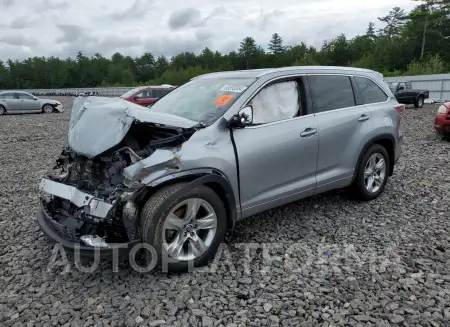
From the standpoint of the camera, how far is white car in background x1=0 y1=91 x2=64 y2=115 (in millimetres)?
21750

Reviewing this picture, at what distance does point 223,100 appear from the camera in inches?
151

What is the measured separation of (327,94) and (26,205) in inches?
167

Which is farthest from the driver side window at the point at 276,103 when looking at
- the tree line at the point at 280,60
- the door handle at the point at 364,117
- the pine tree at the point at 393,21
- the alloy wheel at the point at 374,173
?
the pine tree at the point at 393,21

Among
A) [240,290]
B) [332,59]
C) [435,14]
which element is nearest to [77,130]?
[240,290]

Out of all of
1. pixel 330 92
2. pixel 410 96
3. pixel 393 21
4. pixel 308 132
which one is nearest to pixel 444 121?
pixel 330 92

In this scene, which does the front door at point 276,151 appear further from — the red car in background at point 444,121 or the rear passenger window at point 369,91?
the red car in background at point 444,121

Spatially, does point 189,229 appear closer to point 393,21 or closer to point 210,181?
point 210,181

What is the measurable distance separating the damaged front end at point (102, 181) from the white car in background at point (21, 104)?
21072 millimetres

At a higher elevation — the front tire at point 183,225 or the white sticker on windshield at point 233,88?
the white sticker on windshield at point 233,88

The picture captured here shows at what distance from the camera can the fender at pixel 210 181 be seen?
3.18 meters

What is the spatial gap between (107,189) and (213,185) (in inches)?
35.9

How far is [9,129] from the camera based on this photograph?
582 inches

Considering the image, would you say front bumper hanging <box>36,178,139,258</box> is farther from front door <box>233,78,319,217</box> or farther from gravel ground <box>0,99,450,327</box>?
front door <box>233,78,319,217</box>

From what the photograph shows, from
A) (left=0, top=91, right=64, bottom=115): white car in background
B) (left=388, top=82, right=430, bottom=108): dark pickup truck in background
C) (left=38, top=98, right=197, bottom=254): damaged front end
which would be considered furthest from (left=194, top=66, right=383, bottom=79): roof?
(left=0, top=91, right=64, bottom=115): white car in background
